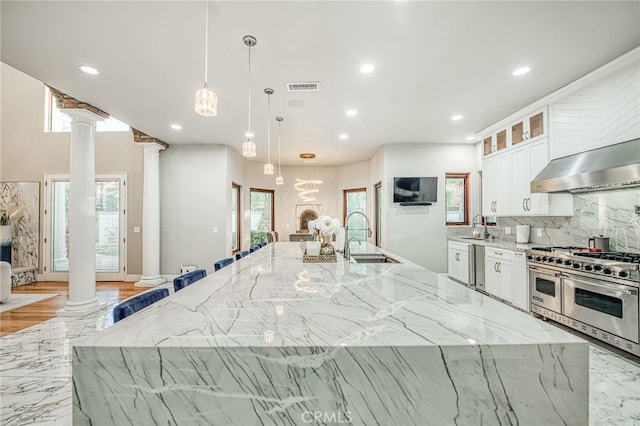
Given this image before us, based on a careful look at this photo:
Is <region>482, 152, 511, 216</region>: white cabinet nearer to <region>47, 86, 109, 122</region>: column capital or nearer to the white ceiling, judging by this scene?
the white ceiling

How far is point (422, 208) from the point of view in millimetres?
6023

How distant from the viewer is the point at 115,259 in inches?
249

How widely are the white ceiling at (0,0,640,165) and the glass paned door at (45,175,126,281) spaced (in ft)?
9.06

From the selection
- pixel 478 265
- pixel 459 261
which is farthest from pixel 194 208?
pixel 478 265

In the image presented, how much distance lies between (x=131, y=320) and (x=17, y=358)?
9.34ft

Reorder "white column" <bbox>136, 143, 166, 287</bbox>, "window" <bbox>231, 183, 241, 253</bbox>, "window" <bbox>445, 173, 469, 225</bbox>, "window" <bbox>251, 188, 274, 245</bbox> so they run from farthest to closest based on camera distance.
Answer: "window" <bbox>251, 188, 274, 245</bbox>
"window" <bbox>231, 183, 241, 253</bbox>
"window" <bbox>445, 173, 469, 225</bbox>
"white column" <bbox>136, 143, 166, 287</bbox>

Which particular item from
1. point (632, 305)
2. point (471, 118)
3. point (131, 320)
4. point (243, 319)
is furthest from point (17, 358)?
point (471, 118)

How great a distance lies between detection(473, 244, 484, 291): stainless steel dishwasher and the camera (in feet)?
15.5

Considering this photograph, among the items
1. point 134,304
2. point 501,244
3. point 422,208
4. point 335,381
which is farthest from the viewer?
point 422,208

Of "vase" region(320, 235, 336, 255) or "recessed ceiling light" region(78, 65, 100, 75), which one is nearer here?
"vase" region(320, 235, 336, 255)

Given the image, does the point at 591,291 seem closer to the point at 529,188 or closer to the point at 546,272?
the point at 546,272

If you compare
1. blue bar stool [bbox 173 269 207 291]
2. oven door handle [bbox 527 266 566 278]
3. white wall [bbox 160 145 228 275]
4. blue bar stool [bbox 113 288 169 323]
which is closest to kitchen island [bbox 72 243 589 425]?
blue bar stool [bbox 113 288 169 323]

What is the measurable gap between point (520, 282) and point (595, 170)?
1.61 m

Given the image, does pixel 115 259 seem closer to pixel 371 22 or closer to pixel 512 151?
pixel 371 22
